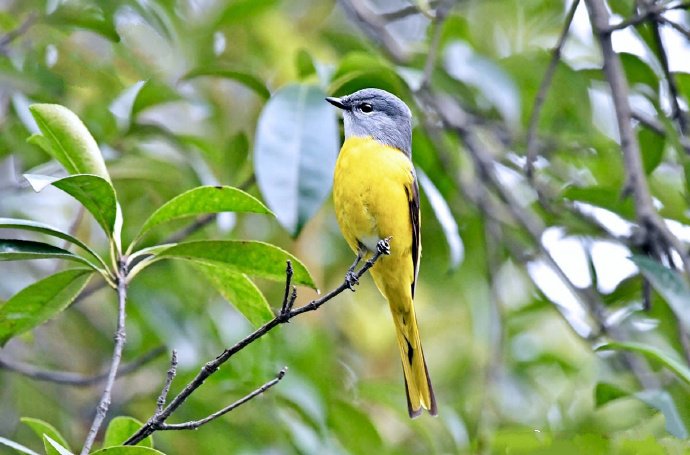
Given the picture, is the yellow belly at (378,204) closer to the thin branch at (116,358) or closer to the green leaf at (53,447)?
the thin branch at (116,358)

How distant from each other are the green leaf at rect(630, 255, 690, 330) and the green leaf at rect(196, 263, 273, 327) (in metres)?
1.43

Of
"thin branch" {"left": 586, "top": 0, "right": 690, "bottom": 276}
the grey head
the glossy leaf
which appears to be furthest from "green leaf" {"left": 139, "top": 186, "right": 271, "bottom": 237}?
"thin branch" {"left": 586, "top": 0, "right": 690, "bottom": 276}

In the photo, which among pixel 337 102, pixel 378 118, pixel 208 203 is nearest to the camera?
pixel 208 203

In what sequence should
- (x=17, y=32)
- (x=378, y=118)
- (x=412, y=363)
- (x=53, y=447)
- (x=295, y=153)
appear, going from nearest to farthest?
1. (x=53, y=447)
2. (x=295, y=153)
3. (x=412, y=363)
4. (x=378, y=118)
5. (x=17, y=32)

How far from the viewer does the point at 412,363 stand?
3.32 meters

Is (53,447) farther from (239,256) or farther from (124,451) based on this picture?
(239,256)

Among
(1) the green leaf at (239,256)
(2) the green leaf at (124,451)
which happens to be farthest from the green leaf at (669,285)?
(2) the green leaf at (124,451)

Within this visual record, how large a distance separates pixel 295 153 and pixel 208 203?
2.41 feet

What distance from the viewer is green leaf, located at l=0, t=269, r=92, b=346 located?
242 cm

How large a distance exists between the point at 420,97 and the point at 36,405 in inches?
96.4

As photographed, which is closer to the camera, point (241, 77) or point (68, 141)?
point (68, 141)

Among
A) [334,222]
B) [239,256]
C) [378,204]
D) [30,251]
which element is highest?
[30,251]

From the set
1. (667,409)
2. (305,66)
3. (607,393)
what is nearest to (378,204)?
(305,66)

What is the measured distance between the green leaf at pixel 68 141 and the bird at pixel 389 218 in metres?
1.11
